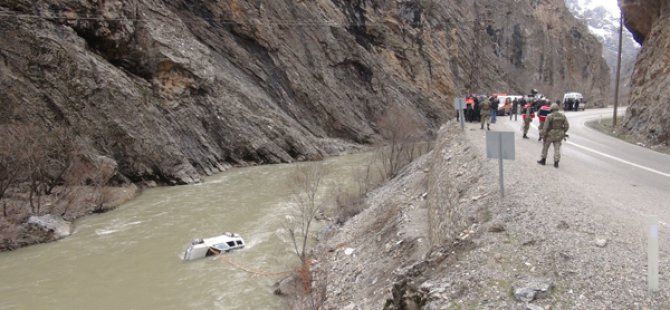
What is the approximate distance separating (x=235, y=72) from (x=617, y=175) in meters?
41.1

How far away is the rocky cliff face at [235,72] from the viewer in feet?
100.0

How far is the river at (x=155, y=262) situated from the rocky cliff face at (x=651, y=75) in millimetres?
17151

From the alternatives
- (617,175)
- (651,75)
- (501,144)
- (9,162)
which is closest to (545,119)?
(617,175)

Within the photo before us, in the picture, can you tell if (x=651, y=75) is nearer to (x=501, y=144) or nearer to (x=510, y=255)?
(x=501, y=144)

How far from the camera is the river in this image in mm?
14148

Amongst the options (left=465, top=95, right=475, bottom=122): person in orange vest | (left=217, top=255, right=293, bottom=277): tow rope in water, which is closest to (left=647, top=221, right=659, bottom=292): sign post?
(left=217, top=255, right=293, bottom=277): tow rope in water

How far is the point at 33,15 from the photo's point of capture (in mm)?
30641

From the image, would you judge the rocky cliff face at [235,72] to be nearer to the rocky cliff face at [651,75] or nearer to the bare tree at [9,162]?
the bare tree at [9,162]

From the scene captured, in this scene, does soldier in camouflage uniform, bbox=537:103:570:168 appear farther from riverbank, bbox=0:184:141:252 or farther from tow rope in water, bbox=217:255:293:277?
riverbank, bbox=0:184:141:252

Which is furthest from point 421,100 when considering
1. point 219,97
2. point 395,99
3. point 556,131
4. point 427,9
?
point 556,131

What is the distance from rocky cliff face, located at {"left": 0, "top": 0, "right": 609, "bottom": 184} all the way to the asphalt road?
24.4 meters

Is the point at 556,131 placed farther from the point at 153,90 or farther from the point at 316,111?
the point at 316,111

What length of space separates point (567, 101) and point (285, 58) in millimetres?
30530

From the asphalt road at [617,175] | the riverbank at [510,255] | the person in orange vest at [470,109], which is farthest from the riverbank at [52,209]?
the person in orange vest at [470,109]
